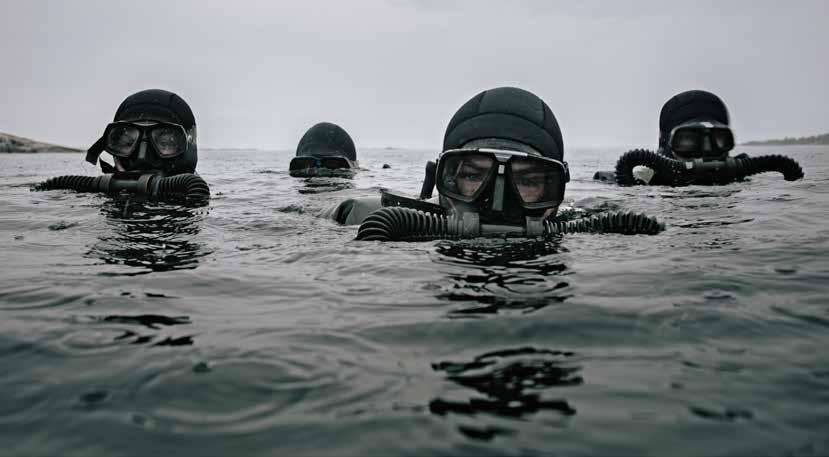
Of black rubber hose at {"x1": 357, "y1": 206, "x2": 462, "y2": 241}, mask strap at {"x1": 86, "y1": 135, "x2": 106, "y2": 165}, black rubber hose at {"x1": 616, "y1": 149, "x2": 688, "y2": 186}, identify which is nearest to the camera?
black rubber hose at {"x1": 357, "y1": 206, "x2": 462, "y2": 241}

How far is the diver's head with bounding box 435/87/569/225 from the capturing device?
3.99m

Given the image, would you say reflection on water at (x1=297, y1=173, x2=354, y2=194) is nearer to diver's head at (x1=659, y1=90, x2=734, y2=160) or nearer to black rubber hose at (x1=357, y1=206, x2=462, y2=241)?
black rubber hose at (x1=357, y1=206, x2=462, y2=241)

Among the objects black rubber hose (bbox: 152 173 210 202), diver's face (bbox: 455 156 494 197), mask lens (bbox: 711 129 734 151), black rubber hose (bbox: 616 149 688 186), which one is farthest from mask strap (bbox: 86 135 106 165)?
mask lens (bbox: 711 129 734 151)

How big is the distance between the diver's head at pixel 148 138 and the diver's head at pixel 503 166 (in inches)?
156

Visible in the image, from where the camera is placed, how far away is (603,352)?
177 centimetres

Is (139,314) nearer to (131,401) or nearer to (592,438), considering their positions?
(131,401)

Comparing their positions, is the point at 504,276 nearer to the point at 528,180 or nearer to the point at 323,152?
the point at 528,180

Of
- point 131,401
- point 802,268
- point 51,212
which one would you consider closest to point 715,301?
point 802,268

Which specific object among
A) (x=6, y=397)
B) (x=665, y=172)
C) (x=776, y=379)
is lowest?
(x=6, y=397)

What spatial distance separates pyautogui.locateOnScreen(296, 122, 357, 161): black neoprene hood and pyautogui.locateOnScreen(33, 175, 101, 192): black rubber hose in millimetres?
5744

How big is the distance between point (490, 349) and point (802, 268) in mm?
2174

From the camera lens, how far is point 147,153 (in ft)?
22.9

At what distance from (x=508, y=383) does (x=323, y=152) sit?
1190cm

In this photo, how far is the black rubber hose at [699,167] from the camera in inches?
357
